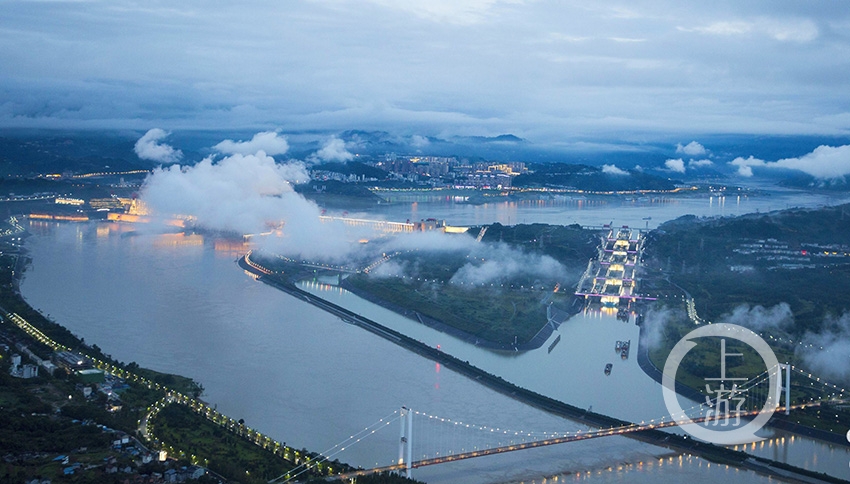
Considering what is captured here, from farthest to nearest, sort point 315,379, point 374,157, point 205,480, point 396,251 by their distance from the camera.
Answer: point 374,157
point 396,251
point 315,379
point 205,480

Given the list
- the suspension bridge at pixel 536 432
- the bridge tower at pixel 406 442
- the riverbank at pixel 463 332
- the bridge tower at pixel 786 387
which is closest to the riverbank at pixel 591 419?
the suspension bridge at pixel 536 432

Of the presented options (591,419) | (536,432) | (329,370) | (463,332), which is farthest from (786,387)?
(329,370)

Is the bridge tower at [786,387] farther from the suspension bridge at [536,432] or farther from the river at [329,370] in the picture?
the river at [329,370]

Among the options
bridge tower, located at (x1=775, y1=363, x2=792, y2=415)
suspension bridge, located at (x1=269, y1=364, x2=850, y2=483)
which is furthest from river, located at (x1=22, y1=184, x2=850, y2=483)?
bridge tower, located at (x1=775, y1=363, x2=792, y2=415)

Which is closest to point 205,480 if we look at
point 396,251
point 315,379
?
point 315,379

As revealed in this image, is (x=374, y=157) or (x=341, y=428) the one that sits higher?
(x=374, y=157)

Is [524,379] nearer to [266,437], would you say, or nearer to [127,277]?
[266,437]
